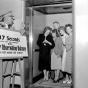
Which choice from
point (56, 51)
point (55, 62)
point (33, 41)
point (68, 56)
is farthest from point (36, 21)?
point (68, 56)

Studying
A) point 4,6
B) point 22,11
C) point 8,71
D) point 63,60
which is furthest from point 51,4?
point 8,71

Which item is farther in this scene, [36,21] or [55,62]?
[36,21]

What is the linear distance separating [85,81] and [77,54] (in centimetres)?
61

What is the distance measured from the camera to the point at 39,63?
5.16 metres

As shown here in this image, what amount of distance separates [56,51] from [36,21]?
1.17 metres

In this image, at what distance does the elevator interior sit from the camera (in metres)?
4.54

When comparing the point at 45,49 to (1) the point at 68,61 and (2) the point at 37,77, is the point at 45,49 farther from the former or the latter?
(2) the point at 37,77

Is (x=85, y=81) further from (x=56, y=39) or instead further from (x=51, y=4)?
(x=51, y=4)

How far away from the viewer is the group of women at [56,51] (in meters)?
4.61

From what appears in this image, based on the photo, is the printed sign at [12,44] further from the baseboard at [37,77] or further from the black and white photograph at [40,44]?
the baseboard at [37,77]

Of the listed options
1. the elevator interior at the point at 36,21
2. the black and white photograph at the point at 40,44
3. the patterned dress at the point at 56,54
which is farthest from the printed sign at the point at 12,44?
the patterned dress at the point at 56,54

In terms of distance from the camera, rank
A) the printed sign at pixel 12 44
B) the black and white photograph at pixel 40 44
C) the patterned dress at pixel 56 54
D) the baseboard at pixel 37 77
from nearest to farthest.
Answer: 1. the printed sign at pixel 12 44
2. the black and white photograph at pixel 40 44
3. the patterned dress at pixel 56 54
4. the baseboard at pixel 37 77

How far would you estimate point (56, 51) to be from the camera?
4820 mm

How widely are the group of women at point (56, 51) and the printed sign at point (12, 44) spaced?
4.32 ft
